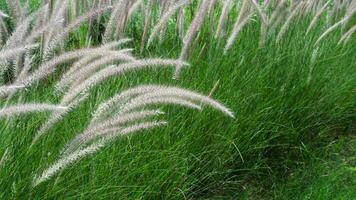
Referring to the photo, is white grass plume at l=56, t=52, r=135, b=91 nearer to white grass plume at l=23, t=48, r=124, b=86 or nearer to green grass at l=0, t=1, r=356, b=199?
Answer: white grass plume at l=23, t=48, r=124, b=86

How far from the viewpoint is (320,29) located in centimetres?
427

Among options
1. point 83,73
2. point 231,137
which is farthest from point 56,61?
point 231,137

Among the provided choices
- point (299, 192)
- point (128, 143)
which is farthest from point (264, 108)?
point (128, 143)

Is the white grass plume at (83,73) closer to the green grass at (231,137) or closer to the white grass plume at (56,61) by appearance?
the white grass plume at (56,61)

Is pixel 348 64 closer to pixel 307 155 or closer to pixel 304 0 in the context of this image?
pixel 304 0

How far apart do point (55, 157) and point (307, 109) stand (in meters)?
1.65

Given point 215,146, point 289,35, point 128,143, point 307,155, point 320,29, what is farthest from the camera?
point 320,29

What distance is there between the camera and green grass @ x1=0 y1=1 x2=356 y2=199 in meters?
2.36

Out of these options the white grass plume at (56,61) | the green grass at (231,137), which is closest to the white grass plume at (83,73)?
the white grass plume at (56,61)

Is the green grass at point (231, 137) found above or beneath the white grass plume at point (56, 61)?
beneath

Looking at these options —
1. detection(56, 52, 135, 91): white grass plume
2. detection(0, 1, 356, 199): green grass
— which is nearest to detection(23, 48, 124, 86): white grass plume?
detection(56, 52, 135, 91): white grass plume

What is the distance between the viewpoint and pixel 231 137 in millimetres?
2979

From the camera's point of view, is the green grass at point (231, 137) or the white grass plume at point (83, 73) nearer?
the white grass plume at point (83, 73)

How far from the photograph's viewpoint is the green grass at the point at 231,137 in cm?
236
